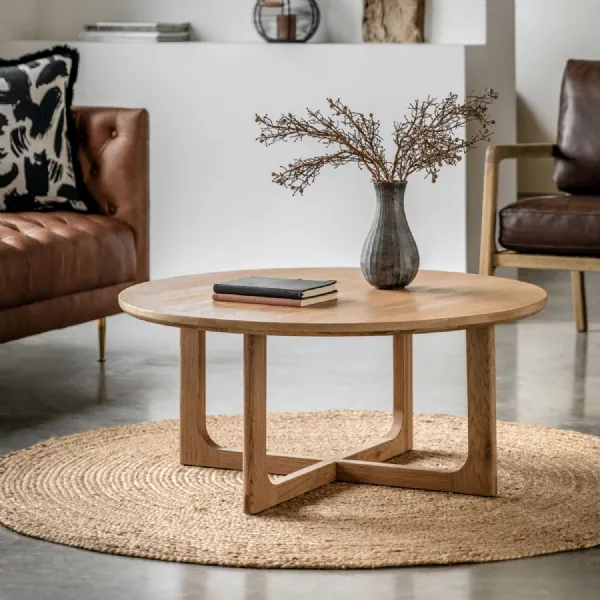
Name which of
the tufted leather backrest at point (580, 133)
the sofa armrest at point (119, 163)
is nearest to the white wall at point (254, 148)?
the tufted leather backrest at point (580, 133)

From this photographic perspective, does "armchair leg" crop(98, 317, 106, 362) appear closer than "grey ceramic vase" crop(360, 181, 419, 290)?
No

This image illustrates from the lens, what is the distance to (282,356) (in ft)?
13.0

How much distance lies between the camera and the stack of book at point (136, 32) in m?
5.05

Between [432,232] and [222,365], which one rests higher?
→ [432,232]

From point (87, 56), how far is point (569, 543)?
3517 mm

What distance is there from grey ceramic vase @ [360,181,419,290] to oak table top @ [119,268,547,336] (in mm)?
30

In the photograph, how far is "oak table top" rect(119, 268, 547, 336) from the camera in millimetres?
2166

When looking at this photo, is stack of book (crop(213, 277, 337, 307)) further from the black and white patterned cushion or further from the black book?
the black and white patterned cushion

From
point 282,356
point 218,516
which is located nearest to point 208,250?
point 282,356

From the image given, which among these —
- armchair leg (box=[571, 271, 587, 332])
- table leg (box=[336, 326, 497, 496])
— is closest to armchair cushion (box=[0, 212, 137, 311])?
table leg (box=[336, 326, 497, 496])

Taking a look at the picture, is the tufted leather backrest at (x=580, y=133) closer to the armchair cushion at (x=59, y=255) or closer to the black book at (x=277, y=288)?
the armchair cushion at (x=59, y=255)

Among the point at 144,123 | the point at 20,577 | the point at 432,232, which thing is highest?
the point at 144,123

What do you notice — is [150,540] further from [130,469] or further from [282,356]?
[282,356]

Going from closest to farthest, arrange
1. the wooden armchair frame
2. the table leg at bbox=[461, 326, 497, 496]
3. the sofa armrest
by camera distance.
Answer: the table leg at bbox=[461, 326, 497, 496]
the sofa armrest
the wooden armchair frame
